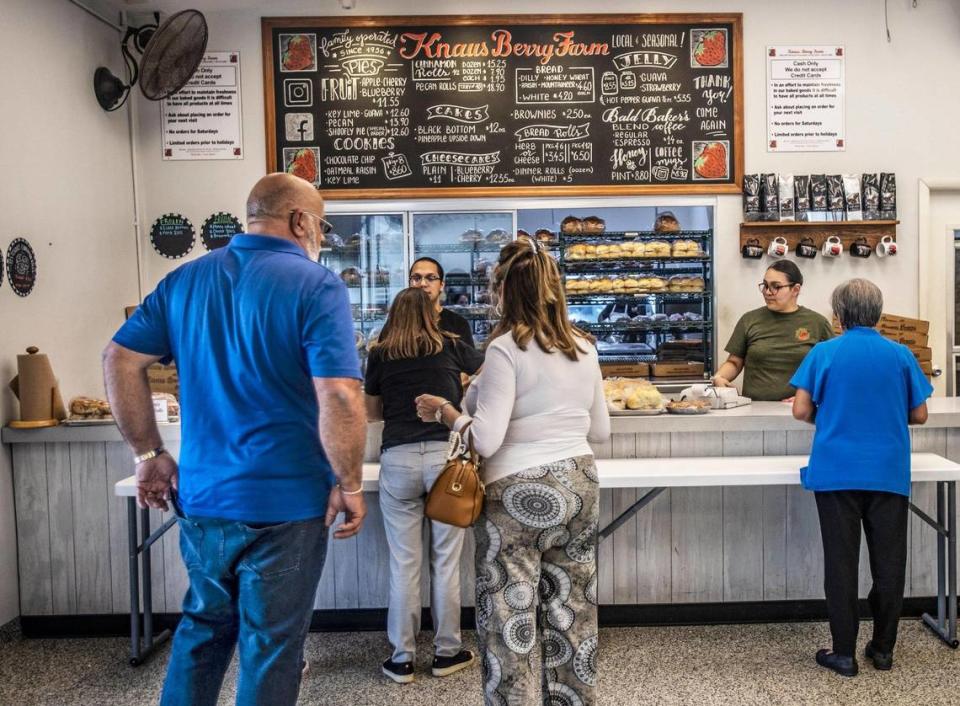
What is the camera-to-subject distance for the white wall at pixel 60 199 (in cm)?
390

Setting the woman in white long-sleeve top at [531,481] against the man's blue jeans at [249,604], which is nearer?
the man's blue jeans at [249,604]

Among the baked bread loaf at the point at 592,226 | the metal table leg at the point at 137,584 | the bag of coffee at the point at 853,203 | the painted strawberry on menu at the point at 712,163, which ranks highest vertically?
the painted strawberry on menu at the point at 712,163

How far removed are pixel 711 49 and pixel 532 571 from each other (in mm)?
4122

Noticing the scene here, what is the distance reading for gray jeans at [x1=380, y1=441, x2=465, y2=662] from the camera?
3230 mm

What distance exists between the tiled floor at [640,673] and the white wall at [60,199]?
53 centimetres

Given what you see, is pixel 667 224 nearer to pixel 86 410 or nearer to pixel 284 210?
pixel 86 410

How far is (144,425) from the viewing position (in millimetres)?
2230

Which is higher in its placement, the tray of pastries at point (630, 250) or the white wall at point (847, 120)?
the white wall at point (847, 120)

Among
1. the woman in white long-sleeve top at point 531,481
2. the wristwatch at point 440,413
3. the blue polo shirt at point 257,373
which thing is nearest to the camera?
the blue polo shirt at point 257,373

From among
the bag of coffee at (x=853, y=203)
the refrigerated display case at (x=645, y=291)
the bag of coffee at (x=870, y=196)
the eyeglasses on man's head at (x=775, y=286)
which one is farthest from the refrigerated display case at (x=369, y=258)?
the bag of coffee at (x=870, y=196)

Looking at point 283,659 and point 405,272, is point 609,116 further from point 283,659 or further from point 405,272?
point 283,659

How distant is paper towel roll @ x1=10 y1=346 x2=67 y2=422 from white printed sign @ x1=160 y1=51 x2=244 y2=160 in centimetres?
199

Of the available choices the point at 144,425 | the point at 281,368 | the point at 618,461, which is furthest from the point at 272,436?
the point at 618,461

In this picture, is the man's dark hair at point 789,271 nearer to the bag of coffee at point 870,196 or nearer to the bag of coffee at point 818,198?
the bag of coffee at point 818,198
